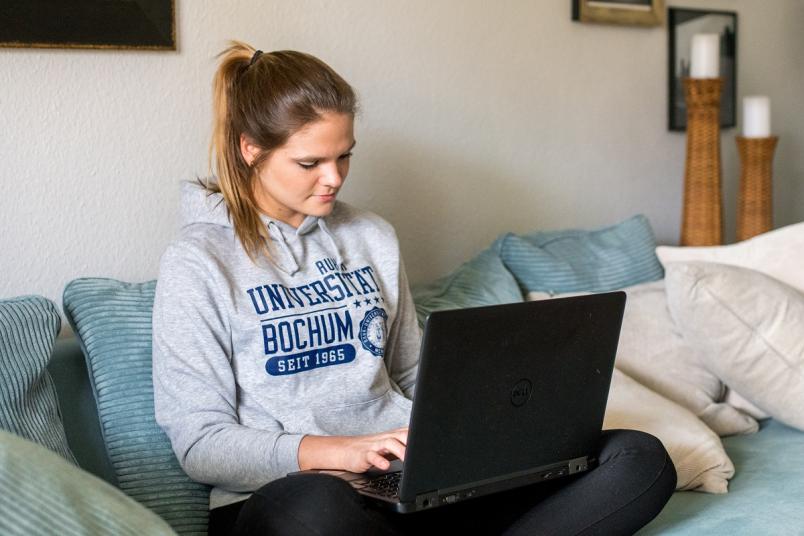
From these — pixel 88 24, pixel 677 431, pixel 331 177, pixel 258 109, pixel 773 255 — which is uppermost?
pixel 88 24

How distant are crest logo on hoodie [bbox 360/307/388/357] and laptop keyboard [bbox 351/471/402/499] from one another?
0.28 meters

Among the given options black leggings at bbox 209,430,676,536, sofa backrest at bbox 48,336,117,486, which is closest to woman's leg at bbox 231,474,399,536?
black leggings at bbox 209,430,676,536

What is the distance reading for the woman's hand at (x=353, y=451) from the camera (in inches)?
51.9

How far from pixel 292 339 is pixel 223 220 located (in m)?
0.22

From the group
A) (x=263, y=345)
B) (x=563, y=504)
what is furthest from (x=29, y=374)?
(x=563, y=504)

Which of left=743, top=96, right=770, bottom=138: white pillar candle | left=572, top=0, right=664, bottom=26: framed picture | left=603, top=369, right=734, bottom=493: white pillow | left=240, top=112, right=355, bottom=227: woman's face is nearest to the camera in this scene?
left=240, top=112, right=355, bottom=227: woman's face

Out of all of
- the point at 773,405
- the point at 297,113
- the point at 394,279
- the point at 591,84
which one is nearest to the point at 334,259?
the point at 394,279

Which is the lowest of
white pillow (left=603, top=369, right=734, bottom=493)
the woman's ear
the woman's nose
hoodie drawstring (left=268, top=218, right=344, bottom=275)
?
white pillow (left=603, top=369, right=734, bottom=493)

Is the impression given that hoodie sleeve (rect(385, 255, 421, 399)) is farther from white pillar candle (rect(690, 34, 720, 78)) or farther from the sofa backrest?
white pillar candle (rect(690, 34, 720, 78))

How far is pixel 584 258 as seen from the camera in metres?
2.23

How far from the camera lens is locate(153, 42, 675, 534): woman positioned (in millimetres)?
1400

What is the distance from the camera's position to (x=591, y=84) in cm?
262

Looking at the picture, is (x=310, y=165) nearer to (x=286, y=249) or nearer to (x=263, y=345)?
(x=286, y=249)

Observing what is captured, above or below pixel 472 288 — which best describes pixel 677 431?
below
